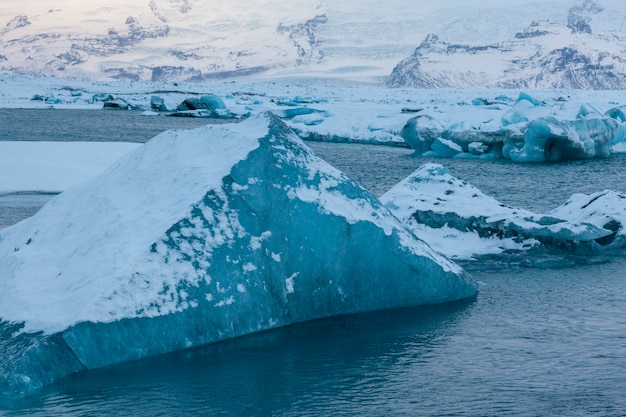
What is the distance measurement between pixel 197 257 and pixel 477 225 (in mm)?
3444

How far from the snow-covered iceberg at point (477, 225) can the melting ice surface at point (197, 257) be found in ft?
5.30

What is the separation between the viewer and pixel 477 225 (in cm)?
734

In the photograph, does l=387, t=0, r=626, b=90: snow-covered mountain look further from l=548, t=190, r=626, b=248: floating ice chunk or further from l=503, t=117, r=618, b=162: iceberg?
l=548, t=190, r=626, b=248: floating ice chunk

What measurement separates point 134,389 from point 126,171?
1874 millimetres

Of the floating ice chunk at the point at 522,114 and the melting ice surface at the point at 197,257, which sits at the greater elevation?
the floating ice chunk at the point at 522,114

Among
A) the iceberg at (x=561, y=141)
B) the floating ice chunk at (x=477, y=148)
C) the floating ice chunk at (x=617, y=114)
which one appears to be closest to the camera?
the iceberg at (x=561, y=141)

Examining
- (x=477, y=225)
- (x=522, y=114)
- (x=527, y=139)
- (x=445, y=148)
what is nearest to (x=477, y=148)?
(x=445, y=148)

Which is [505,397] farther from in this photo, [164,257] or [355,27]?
[355,27]

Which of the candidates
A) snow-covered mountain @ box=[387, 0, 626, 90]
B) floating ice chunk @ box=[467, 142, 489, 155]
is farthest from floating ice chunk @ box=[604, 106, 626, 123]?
snow-covered mountain @ box=[387, 0, 626, 90]

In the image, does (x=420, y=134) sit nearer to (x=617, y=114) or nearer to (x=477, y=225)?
(x=617, y=114)

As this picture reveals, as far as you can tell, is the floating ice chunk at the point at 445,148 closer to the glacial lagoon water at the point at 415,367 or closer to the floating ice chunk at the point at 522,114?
the floating ice chunk at the point at 522,114

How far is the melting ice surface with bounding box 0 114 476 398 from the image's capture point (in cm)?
418

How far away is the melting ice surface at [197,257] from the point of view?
4176mm

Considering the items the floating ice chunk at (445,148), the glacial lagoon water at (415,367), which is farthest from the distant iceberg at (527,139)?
the glacial lagoon water at (415,367)
